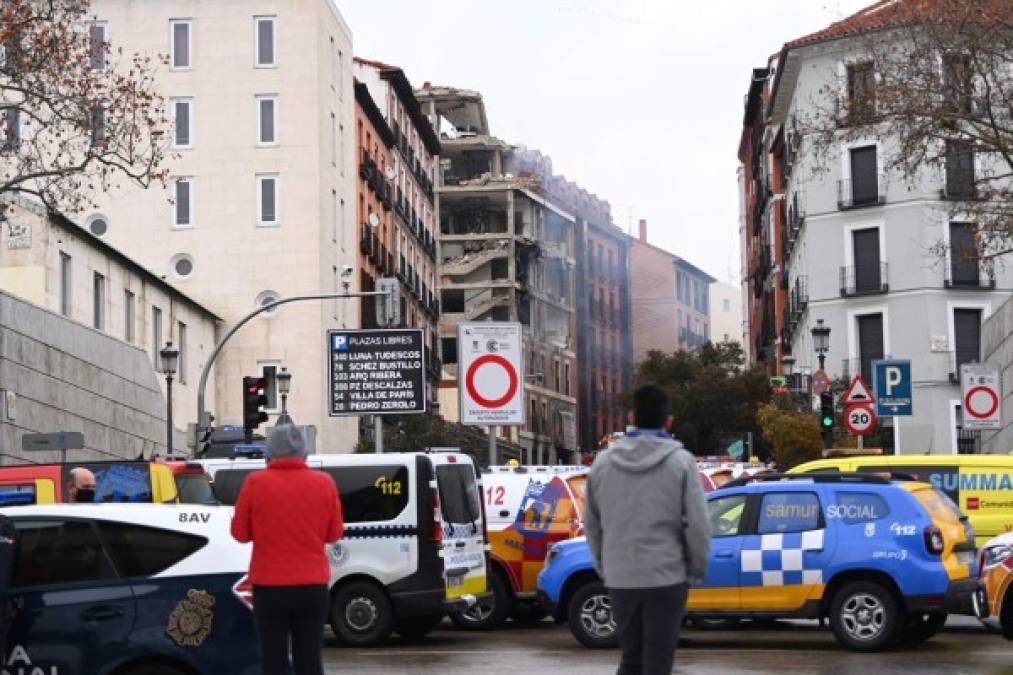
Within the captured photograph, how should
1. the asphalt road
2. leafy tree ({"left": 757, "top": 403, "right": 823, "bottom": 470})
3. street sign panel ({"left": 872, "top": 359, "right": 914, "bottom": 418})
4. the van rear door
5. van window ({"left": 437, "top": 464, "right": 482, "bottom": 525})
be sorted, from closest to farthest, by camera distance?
the asphalt road, the van rear door, van window ({"left": 437, "top": 464, "right": 482, "bottom": 525}), street sign panel ({"left": 872, "top": 359, "right": 914, "bottom": 418}), leafy tree ({"left": 757, "top": 403, "right": 823, "bottom": 470})

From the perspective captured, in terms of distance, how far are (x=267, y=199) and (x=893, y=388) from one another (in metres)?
37.6

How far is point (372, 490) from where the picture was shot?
19266mm

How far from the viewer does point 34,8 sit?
1076 inches

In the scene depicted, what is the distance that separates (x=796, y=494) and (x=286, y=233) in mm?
47731

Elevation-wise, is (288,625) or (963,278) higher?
(963,278)

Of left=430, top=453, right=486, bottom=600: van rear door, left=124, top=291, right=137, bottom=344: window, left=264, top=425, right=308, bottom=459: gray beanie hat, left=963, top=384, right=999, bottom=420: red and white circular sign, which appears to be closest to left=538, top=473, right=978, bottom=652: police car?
left=430, top=453, right=486, bottom=600: van rear door

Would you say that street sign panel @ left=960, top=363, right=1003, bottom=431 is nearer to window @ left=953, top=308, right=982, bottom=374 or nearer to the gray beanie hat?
the gray beanie hat

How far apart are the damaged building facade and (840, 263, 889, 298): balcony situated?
116 feet

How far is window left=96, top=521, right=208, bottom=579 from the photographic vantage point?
1086 centimetres

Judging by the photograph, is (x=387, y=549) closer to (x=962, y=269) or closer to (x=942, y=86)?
(x=942, y=86)

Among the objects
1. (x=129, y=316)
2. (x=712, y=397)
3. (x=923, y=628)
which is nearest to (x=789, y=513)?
(x=923, y=628)

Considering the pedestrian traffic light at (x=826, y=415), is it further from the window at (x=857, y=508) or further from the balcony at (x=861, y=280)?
the balcony at (x=861, y=280)

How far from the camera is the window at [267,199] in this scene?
212 feet

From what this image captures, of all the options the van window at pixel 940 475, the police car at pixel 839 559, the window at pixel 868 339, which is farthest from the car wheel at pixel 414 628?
the window at pixel 868 339
